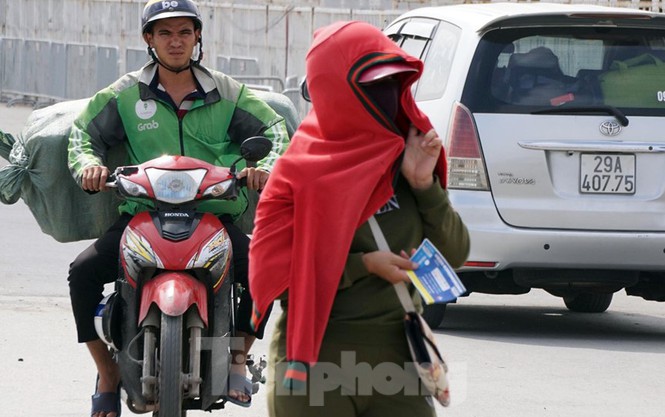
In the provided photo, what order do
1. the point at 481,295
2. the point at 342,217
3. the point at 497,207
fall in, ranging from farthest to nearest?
the point at 481,295, the point at 497,207, the point at 342,217

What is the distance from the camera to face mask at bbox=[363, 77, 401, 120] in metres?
4.19

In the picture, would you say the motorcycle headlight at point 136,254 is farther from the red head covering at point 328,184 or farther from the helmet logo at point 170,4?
the red head covering at point 328,184

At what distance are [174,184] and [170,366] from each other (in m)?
0.69

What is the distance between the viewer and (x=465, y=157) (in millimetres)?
9086

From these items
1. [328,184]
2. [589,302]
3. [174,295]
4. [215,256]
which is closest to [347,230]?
[328,184]

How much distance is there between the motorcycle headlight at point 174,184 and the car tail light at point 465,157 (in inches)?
128

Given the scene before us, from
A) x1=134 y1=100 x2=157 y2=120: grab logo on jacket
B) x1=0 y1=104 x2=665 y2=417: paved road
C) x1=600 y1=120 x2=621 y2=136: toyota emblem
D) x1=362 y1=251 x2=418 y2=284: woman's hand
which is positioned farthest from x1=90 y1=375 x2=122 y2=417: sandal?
x1=600 y1=120 x2=621 y2=136: toyota emblem

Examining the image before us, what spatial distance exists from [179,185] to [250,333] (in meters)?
0.75

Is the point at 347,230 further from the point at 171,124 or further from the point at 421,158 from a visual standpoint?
the point at 171,124

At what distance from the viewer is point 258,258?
4.23 m

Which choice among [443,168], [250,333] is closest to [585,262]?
[250,333]

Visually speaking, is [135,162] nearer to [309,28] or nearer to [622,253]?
[622,253]

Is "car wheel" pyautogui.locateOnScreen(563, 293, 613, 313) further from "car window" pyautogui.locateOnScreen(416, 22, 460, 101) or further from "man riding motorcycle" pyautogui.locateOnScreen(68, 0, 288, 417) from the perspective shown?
"man riding motorcycle" pyautogui.locateOnScreen(68, 0, 288, 417)

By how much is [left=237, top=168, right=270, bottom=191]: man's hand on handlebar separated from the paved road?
1489 millimetres
